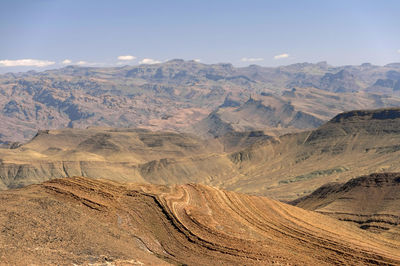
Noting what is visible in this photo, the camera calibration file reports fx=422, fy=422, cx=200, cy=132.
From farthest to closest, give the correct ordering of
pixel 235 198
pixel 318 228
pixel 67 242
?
pixel 235 198 → pixel 318 228 → pixel 67 242

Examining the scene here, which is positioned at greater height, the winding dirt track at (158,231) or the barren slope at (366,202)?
the winding dirt track at (158,231)

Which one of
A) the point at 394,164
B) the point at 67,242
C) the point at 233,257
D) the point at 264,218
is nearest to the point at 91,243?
the point at 67,242

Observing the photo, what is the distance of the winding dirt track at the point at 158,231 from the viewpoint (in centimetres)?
4116

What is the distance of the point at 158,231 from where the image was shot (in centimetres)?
4891

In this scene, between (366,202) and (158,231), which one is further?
(366,202)

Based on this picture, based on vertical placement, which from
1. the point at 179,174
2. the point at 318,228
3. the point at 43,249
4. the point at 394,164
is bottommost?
the point at 179,174

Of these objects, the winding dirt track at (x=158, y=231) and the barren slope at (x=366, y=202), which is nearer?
the winding dirt track at (x=158, y=231)

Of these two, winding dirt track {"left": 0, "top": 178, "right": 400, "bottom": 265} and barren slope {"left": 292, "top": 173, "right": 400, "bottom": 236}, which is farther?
barren slope {"left": 292, "top": 173, "right": 400, "bottom": 236}

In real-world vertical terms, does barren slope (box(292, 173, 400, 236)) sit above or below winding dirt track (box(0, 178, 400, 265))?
below

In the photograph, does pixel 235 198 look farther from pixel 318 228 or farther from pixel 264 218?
pixel 318 228

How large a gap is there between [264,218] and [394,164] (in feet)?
428

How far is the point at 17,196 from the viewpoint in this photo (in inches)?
2012

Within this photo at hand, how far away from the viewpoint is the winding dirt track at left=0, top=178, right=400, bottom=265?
41.2 m

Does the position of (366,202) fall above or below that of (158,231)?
below
